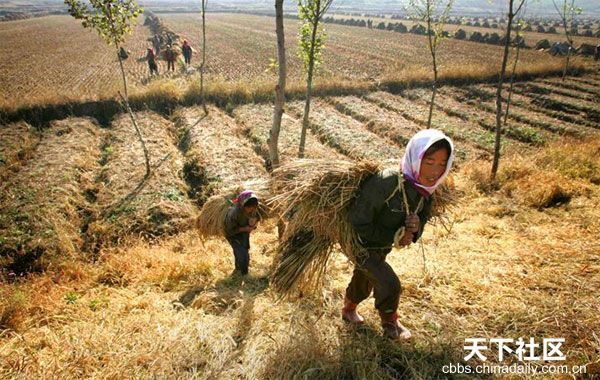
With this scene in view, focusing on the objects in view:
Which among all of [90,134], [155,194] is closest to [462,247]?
[155,194]

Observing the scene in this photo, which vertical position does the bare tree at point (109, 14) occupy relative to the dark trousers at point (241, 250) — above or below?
above

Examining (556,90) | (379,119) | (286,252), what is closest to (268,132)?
(379,119)

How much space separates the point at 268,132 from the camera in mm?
12016

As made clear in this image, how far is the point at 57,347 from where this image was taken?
113 inches

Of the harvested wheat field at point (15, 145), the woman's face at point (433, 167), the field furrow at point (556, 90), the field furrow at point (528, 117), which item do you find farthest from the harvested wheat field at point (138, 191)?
the field furrow at point (556, 90)

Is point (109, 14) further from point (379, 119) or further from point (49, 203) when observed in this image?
point (379, 119)

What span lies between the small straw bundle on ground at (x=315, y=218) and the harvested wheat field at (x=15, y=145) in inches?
→ 348

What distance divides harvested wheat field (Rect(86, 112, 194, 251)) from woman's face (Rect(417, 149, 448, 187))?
19.3 ft

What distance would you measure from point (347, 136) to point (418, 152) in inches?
377

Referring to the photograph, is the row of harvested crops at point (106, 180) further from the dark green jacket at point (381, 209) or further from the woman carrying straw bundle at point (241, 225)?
the dark green jacket at point (381, 209)

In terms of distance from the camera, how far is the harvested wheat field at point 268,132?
10288 mm

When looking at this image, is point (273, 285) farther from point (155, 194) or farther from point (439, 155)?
point (155, 194)

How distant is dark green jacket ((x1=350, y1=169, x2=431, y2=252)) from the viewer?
8.29 ft

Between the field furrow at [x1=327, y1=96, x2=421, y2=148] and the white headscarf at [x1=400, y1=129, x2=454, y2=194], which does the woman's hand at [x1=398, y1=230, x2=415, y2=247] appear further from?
the field furrow at [x1=327, y1=96, x2=421, y2=148]
